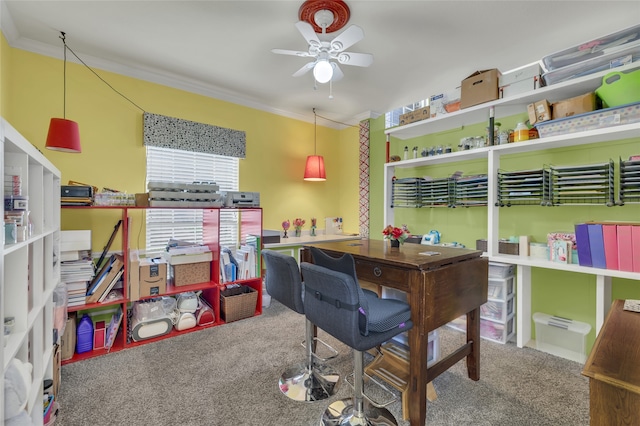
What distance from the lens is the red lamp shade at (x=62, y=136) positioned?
2.19m

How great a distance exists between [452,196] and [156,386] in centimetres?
307

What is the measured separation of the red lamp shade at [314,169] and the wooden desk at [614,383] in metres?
3.40

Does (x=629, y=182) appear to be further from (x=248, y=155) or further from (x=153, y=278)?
(x=153, y=278)

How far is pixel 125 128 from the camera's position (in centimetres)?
295

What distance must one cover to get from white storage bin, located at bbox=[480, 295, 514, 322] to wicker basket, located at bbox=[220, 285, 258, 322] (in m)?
2.34

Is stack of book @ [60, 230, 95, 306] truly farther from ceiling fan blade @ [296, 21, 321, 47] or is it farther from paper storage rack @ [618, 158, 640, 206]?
paper storage rack @ [618, 158, 640, 206]

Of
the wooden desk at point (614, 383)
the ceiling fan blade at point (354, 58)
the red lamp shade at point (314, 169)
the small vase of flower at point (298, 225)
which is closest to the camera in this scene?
the wooden desk at point (614, 383)

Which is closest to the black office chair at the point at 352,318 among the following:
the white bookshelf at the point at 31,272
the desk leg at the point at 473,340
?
the desk leg at the point at 473,340

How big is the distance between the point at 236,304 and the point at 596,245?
3156mm

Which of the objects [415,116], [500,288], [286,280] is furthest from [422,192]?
[286,280]

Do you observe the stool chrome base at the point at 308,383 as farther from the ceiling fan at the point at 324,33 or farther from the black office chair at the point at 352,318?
the ceiling fan at the point at 324,33

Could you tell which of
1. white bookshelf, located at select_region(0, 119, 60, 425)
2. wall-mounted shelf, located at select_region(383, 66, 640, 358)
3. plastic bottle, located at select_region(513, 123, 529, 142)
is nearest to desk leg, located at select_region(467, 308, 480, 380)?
wall-mounted shelf, located at select_region(383, 66, 640, 358)

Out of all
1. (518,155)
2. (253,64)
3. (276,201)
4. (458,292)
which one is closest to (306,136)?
(276,201)

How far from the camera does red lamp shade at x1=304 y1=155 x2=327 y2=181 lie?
13.4ft
